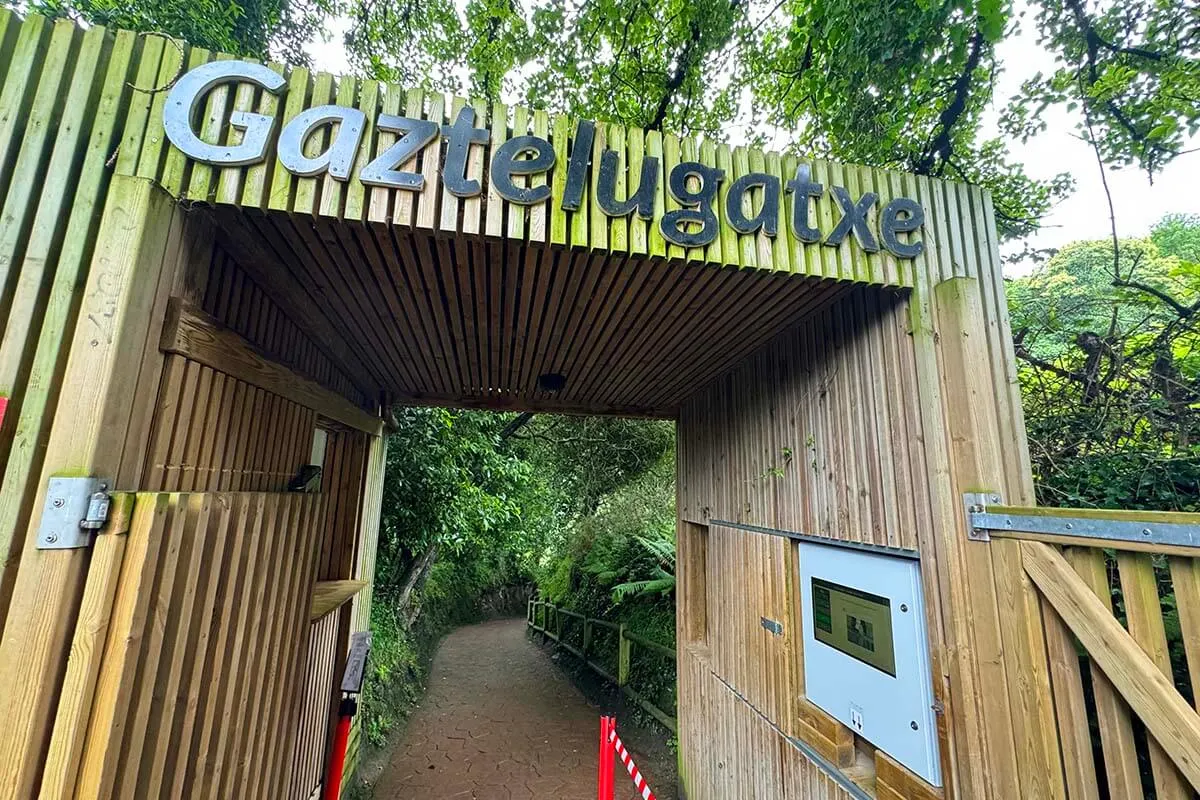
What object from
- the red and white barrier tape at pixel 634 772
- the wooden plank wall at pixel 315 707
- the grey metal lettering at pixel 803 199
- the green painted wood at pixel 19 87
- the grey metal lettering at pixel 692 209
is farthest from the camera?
the wooden plank wall at pixel 315 707

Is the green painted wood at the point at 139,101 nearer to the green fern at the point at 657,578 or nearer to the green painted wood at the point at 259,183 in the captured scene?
the green painted wood at the point at 259,183

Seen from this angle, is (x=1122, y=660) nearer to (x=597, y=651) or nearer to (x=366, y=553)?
(x=366, y=553)

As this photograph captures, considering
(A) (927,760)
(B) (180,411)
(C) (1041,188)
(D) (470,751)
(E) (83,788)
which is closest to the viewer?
(E) (83,788)

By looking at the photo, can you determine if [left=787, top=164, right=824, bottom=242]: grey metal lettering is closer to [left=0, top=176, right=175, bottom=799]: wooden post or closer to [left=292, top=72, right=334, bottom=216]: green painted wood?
[left=292, top=72, right=334, bottom=216]: green painted wood

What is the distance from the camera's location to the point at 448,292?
9.16ft

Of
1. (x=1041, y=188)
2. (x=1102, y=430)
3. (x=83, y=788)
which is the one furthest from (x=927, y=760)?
(x=1041, y=188)

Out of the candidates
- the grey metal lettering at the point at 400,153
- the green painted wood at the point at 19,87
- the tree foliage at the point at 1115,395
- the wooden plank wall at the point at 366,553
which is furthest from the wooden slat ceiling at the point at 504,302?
the tree foliage at the point at 1115,395

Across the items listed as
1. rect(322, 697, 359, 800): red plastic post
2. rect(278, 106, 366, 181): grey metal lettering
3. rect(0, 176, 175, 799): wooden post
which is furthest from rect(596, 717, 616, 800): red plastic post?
rect(278, 106, 366, 181): grey metal lettering

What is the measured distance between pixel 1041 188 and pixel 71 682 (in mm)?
8130

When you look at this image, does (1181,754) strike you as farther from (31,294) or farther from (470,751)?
(470,751)

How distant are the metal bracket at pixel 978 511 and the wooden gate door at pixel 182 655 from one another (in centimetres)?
288

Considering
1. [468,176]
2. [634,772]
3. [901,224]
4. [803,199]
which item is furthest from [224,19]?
[634,772]

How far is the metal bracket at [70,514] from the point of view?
1388 mm

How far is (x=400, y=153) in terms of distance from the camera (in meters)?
1.86
